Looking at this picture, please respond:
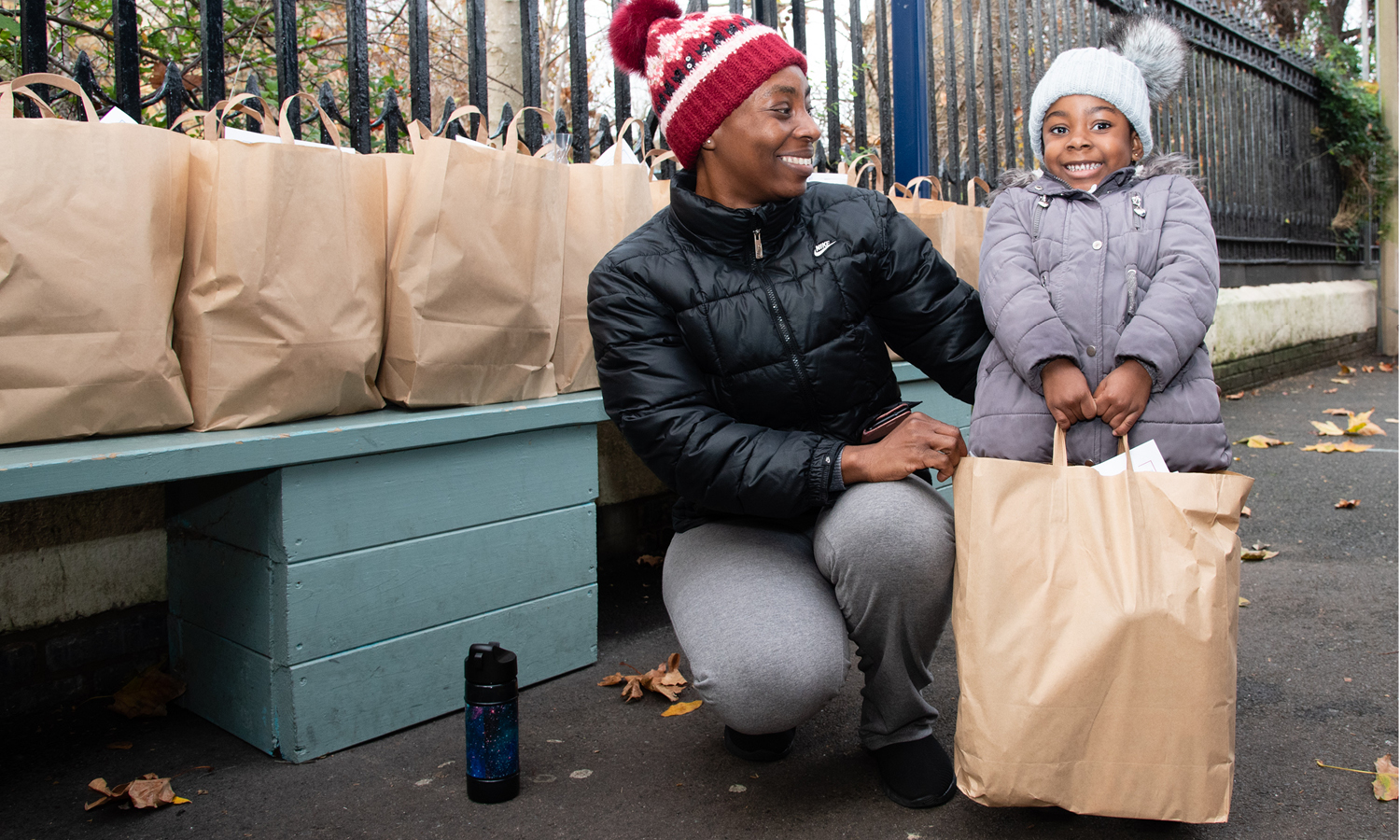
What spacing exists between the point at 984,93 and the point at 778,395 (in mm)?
3592

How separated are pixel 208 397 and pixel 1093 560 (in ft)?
5.50

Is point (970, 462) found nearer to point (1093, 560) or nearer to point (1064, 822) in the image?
point (1093, 560)

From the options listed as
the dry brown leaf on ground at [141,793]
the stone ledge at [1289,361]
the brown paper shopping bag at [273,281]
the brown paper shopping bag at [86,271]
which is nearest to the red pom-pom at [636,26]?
the brown paper shopping bag at [273,281]

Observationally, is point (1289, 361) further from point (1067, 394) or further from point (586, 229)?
point (1067, 394)

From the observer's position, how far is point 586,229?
8.55ft

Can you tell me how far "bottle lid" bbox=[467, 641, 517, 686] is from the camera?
1.92 meters

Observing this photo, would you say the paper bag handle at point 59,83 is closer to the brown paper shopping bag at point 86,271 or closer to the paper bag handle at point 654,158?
the brown paper shopping bag at point 86,271

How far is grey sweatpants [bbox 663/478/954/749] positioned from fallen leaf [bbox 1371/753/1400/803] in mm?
825

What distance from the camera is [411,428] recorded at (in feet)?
7.26

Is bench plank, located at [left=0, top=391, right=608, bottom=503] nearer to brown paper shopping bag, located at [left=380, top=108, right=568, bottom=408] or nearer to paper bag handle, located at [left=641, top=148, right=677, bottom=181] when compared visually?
brown paper shopping bag, located at [left=380, top=108, right=568, bottom=408]

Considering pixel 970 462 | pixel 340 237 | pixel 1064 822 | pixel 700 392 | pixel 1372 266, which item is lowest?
pixel 1064 822

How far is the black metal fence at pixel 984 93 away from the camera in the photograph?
2.45 metres

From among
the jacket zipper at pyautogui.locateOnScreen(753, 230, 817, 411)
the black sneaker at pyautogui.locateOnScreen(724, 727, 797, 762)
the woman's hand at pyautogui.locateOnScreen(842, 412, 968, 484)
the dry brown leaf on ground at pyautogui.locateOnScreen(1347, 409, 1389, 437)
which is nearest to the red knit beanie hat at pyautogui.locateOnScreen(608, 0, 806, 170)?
the jacket zipper at pyautogui.locateOnScreen(753, 230, 817, 411)

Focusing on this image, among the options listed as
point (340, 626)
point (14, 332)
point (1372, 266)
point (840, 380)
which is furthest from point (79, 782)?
point (1372, 266)
